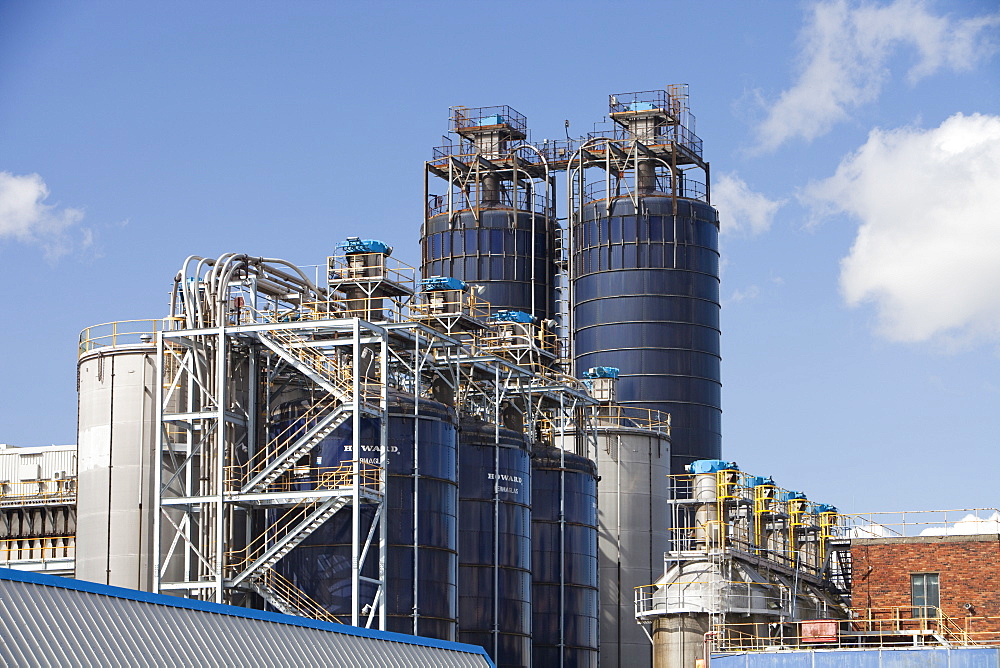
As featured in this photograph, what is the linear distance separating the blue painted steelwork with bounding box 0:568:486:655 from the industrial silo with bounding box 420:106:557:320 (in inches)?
1745

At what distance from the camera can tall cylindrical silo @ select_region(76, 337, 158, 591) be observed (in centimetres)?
4475

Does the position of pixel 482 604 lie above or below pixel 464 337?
below

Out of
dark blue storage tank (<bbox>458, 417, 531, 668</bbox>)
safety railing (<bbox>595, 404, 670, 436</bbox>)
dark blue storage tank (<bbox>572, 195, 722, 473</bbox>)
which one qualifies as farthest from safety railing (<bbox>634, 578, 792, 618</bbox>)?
dark blue storage tank (<bbox>572, 195, 722, 473</bbox>)

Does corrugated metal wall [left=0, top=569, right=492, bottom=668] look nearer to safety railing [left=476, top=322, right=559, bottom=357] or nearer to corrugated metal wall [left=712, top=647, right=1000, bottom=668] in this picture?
corrugated metal wall [left=712, top=647, right=1000, bottom=668]

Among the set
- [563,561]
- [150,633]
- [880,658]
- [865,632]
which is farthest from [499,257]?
[150,633]

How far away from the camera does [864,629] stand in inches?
1978

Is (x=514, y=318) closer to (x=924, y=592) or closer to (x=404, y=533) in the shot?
(x=404, y=533)

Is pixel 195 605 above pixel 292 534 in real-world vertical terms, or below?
below

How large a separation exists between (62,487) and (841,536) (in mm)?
31693

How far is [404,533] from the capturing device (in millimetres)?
42875

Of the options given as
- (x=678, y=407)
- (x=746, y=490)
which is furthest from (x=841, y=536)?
(x=678, y=407)

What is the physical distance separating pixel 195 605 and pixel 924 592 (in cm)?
2794

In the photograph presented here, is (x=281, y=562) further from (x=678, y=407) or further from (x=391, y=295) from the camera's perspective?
(x=678, y=407)

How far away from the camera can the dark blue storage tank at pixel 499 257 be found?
266 feet
